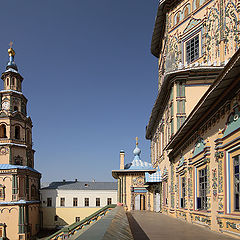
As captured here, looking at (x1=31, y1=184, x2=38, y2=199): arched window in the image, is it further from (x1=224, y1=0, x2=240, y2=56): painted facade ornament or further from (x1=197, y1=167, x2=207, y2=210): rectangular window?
(x1=197, y1=167, x2=207, y2=210): rectangular window

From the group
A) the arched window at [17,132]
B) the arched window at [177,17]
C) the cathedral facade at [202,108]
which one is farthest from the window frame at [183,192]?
the arched window at [17,132]

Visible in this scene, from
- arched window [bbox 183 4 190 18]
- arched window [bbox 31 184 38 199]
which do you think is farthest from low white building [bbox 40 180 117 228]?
arched window [bbox 183 4 190 18]

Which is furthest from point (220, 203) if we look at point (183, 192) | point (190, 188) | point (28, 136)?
point (28, 136)

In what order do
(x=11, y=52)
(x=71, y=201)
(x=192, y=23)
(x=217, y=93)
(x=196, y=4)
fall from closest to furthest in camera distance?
(x=217, y=93), (x=196, y=4), (x=192, y=23), (x=11, y=52), (x=71, y=201)

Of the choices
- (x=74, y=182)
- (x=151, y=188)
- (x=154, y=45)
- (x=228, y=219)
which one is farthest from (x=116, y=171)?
(x=74, y=182)

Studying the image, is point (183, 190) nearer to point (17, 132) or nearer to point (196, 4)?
point (196, 4)

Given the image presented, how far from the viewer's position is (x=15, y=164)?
37.8 m

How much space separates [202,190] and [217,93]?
4.20 meters

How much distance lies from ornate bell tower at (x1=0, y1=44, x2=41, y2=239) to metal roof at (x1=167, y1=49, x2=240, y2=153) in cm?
3178

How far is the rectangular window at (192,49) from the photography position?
1728cm

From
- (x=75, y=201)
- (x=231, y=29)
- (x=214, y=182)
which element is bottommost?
(x=75, y=201)

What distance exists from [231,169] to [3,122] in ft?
119

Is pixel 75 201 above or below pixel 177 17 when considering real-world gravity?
below

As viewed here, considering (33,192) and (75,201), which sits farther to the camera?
(75,201)
